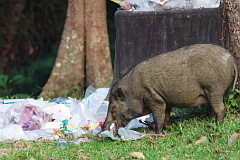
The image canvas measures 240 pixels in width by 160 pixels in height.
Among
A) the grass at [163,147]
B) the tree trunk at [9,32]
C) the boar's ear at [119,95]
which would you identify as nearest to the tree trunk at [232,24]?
the grass at [163,147]

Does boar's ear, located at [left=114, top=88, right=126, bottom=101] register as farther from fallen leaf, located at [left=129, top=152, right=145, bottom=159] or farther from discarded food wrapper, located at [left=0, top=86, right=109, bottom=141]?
fallen leaf, located at [left=129, top=152, right=145, bottom=159]

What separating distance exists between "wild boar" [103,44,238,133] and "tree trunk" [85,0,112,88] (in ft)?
11.1

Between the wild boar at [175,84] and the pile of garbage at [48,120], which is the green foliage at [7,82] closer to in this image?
the pile of garbage at [48,120]

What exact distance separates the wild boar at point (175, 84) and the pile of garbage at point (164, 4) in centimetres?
152

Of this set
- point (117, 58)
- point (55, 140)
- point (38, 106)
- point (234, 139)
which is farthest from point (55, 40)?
point (234, 139)

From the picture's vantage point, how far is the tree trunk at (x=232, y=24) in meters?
5.95

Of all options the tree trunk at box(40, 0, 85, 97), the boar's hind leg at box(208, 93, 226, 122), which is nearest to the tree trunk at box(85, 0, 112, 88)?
the tree trunk at box(40, 0, 85, 97)

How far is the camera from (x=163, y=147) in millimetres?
5203

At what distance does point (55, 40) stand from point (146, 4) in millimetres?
6153

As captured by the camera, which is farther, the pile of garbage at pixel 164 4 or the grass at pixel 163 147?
the pile of garbage at pixel 164 4

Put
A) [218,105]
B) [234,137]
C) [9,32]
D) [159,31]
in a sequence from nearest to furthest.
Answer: [234,137]
[218,105]
[159,31]
[9,32]

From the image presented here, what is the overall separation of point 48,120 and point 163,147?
1.99 m

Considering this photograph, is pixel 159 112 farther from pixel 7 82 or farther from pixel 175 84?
pixel 7 82

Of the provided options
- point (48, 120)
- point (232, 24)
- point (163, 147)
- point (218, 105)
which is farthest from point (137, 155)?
point (232, 24)
